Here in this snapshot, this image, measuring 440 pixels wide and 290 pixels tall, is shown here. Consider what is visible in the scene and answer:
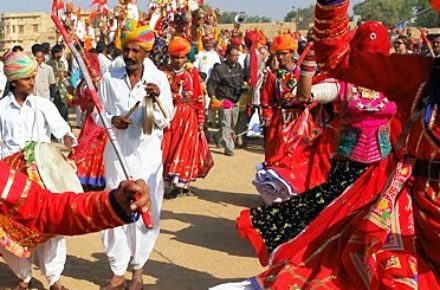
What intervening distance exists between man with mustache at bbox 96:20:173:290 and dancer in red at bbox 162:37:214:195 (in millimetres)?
3425

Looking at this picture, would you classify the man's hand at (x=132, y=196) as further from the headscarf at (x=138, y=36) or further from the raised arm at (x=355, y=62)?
the headscarf at (x=138, y=36)

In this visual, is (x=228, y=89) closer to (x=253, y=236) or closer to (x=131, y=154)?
(x=131, y=154)

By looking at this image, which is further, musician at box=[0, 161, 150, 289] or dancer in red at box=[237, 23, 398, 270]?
dancer in red at box=[237, 23, 398, 270]

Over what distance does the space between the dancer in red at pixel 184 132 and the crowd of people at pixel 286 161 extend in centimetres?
2

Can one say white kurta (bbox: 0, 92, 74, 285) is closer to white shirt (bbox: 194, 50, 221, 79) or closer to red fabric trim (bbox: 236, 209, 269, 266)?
red fabric trim (bbox: 236, 209, 269, 266)

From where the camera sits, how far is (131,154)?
18.2 feet

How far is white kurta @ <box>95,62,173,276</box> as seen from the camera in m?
5.55

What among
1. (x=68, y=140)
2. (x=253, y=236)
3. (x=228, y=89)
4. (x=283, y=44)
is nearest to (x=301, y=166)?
(x=283, y=44)

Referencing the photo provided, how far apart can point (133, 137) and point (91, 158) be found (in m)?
3.59

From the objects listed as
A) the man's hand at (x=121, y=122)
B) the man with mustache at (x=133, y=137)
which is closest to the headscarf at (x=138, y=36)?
the man with mustache at (x=133, y=137)

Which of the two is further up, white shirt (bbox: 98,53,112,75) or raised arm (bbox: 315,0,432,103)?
raised arm (bbox: 315,0,432,103)

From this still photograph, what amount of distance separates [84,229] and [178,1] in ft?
46.4

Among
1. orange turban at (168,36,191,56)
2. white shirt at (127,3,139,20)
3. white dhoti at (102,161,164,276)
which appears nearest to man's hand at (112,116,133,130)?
white dhoti at (102,161,164,276)

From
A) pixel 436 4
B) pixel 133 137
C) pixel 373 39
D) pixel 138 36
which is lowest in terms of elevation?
pixel 133 137
